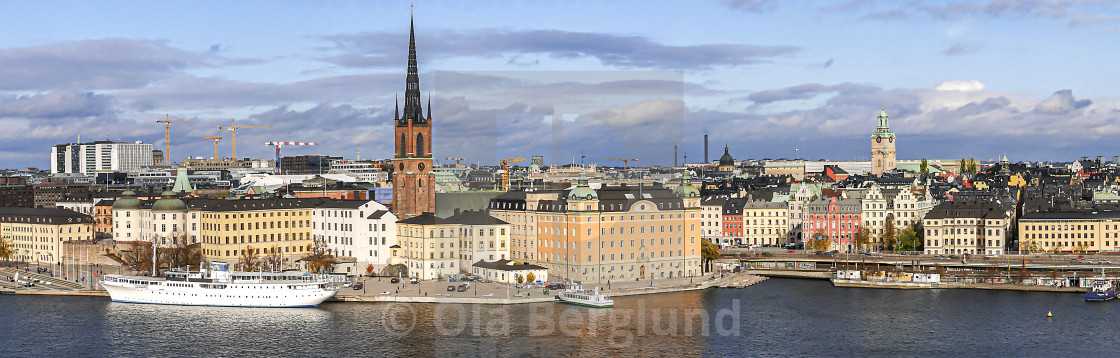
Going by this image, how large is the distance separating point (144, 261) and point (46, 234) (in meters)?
13.0

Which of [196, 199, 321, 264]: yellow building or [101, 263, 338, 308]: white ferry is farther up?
[196, 199, 321, 264]: yellow building

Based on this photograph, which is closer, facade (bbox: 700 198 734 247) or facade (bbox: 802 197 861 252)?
facade (bbox: 802 197 861 252)

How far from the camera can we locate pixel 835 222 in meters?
93.9

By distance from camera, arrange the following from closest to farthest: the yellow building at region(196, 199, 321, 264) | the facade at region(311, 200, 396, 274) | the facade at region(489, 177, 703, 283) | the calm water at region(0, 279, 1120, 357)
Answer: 1. the calm water at region(0, 279, 1120, 357)
2. the facade at region(489, 177, 703, 283)
3. the facade at region(311, 200, 396, 274)
4. the yellow building at region(196, 199, 321, 264)

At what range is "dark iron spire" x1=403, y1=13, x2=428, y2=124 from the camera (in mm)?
82312

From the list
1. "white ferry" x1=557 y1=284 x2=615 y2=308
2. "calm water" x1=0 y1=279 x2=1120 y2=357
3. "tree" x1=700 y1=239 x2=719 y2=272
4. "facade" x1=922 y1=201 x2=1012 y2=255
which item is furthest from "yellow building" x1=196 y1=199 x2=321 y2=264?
"facade" x1=922 y1=201 x2=1012 y2=255

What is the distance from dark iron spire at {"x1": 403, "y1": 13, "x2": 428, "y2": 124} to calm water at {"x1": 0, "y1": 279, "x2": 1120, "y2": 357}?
1902 cm

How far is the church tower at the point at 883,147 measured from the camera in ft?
520

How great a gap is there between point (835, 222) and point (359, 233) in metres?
33.7

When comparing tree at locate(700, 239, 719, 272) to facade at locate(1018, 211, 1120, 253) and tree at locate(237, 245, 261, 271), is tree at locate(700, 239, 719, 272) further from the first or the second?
tree at locate(237, 245, 261, 271)

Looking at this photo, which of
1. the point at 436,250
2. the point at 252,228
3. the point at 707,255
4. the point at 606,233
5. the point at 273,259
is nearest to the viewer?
the point at 606,233

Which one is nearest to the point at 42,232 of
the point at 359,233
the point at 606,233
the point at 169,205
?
the point at 169,205

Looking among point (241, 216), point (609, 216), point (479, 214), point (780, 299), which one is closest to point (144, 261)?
point (241, 216)

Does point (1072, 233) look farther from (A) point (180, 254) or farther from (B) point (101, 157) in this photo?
(B) point (101, 157)
